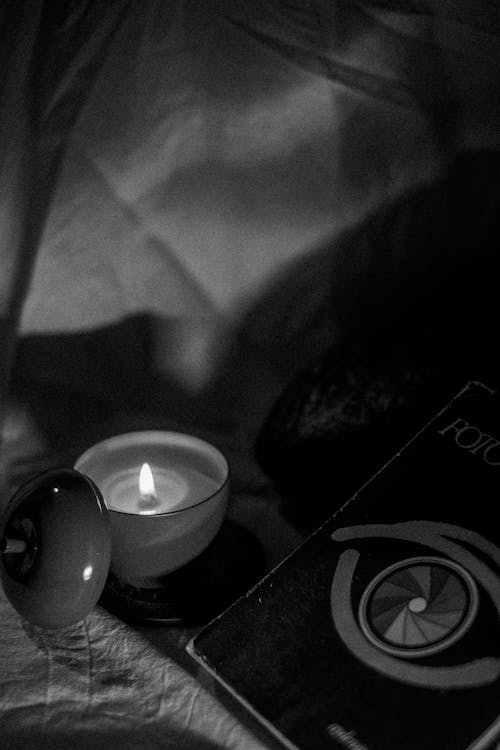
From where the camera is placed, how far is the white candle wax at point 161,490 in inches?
24.3

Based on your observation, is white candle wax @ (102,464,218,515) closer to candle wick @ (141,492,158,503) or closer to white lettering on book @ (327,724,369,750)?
candle wick @ (141,492,158,503)

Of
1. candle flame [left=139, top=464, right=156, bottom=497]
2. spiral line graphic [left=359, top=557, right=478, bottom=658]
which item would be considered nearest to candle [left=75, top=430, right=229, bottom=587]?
candle flame [left=139, top=464, right=156, bottom=497]

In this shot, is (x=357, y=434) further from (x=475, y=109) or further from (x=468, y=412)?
(x=475, y=109)

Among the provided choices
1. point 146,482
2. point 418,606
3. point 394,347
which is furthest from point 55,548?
point 394,347

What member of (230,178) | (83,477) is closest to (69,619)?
(83,477)

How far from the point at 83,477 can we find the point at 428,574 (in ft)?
0.72

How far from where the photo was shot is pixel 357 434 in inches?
27.3

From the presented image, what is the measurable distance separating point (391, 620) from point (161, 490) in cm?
18

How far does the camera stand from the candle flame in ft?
2.02

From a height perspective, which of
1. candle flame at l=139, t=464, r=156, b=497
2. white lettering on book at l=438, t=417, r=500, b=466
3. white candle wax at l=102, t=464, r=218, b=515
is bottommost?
white candle wax at l=102, t=464, r=218, b=515

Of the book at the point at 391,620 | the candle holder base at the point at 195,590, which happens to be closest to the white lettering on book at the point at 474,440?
the book at the point at 391,620

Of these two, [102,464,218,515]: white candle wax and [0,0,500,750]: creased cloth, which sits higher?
[0,0,500,750]: creased cloth

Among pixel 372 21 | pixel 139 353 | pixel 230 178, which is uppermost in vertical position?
pixel 372 21

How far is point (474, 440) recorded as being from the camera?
0.63m
